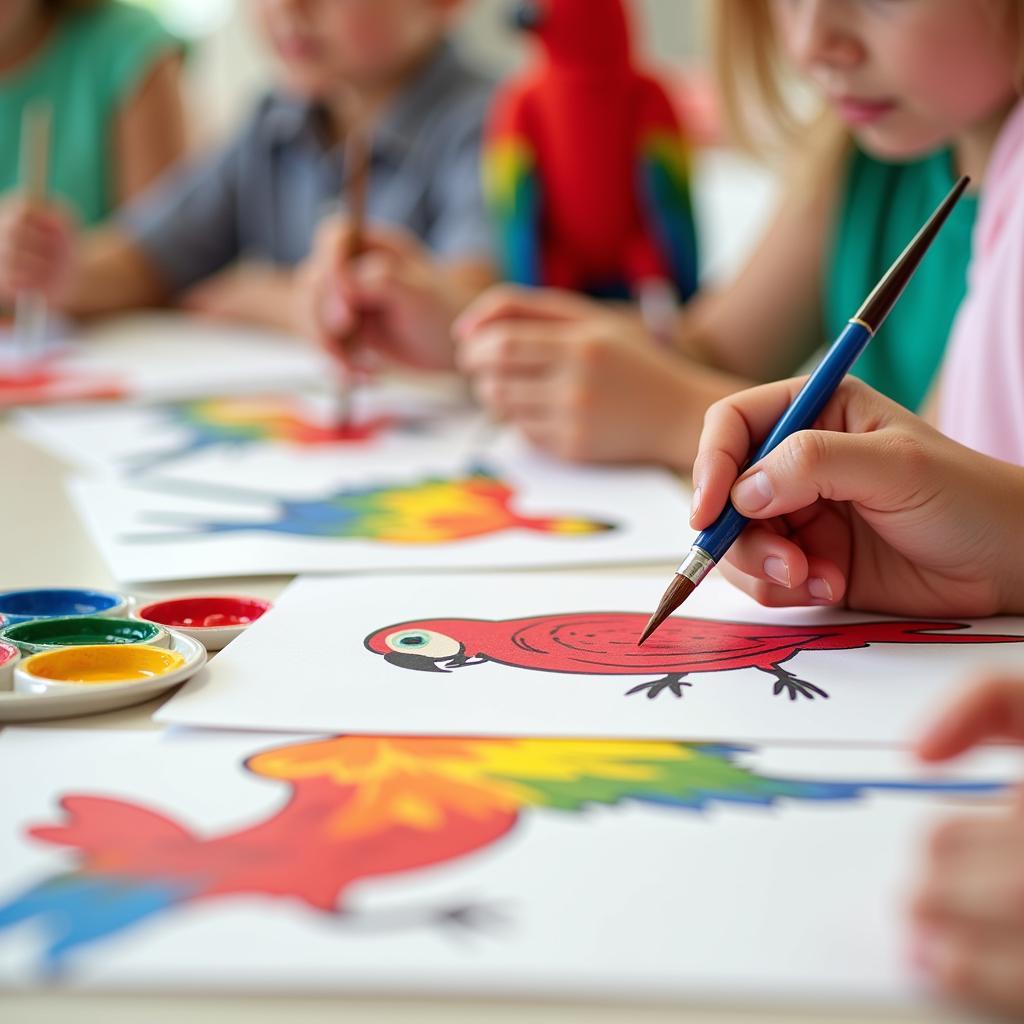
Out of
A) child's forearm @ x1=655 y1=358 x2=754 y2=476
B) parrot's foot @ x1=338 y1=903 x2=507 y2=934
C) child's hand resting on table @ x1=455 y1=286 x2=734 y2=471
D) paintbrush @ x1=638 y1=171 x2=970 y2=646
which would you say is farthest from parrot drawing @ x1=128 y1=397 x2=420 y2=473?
parrot's foot @ x1=338 y1=903 x2=507 y2=934

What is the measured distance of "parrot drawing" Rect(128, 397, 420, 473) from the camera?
0.84 meters

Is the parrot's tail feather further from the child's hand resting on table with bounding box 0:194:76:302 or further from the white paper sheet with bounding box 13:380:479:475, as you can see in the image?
the child's hand resting on table with bounding box 0:194:76:302

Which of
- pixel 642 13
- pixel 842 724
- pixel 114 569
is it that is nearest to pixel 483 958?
pixel 842 724

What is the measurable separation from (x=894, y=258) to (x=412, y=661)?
Answer: 579 mm

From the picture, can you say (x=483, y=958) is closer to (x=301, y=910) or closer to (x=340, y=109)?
(x=301, y=910)

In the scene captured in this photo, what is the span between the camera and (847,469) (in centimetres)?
47

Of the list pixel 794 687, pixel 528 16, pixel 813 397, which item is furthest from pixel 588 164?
pixel 794 687

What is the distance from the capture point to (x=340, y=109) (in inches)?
54.9

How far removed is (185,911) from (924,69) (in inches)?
22.6

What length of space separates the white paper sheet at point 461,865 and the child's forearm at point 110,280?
1.03 metres

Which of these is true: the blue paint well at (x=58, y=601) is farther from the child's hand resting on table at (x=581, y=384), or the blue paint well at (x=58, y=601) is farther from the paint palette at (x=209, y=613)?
the child's hand resting on table at (x=581, y=384)

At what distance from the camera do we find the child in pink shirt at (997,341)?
0.66m

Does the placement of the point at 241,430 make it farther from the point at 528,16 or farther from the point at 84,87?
the point at 84,87

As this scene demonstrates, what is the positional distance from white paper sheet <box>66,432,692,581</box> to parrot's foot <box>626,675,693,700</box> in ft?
0.55
